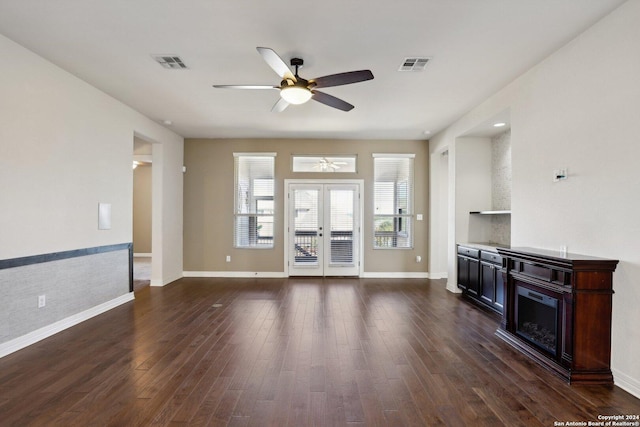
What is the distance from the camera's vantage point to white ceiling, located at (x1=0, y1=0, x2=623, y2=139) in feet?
8.25

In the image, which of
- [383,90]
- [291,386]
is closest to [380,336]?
[291,386]

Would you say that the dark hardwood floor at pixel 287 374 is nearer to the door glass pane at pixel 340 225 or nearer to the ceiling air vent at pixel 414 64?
the door glass pane at pixel 340 225

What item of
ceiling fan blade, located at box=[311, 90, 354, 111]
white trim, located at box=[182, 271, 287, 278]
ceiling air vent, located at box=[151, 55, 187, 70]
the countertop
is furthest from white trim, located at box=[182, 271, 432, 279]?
ceiling air vent, located at box=[151, 55, 187, 70]

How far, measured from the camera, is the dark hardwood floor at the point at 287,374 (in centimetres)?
209

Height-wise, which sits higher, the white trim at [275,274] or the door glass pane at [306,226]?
the door glass pane at [306,226]

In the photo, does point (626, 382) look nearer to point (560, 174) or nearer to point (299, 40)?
point (560, 174)

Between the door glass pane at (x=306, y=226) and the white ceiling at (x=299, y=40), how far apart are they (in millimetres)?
2588

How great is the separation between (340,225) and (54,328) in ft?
15.9

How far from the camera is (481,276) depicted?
4.61 meters

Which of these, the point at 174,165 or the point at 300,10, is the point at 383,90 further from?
the point at 174,165

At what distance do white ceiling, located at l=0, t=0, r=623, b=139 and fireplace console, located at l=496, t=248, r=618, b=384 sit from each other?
204 centimetres

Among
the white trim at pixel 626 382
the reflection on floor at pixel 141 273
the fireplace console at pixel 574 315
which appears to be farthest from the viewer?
the reflection on floor at pixel 141 273

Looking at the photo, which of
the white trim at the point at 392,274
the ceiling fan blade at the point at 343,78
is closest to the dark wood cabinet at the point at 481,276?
the white trim at the point at 392,274

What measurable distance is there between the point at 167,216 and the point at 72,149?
8.04 ft
